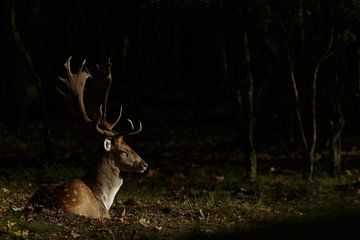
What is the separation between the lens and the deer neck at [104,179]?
9.63 m

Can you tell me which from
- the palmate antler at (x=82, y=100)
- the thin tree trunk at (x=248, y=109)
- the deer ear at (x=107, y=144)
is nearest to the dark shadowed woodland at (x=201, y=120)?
the thin tree trunk at (x=248, y=109)

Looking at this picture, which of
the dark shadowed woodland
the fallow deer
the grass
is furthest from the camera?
the dark shadowed woodland

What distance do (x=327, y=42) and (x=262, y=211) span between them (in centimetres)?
479

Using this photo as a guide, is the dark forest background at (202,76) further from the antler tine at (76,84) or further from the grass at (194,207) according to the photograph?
the antler tine at (76,84)

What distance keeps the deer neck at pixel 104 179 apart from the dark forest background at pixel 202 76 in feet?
15.1

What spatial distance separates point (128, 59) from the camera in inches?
1270

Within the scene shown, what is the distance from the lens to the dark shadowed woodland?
9469mm

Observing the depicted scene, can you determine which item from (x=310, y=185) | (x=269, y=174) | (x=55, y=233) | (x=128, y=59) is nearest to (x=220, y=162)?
(x=269, y=174)

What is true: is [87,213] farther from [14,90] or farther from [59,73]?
[59,73]

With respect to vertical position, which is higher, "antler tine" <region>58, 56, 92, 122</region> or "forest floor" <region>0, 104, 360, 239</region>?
"antler tine" <region>58, 56, 92, 122</region>

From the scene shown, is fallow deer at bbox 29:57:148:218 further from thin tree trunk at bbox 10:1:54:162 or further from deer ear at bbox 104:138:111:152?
thin tree trunk at bbox 10:1:54:162

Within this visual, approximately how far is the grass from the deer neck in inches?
9.9

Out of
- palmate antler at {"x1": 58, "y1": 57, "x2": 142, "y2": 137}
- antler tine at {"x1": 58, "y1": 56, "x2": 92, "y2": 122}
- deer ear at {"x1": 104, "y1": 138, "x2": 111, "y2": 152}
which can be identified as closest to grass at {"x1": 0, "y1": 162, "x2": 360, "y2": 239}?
deer ear at {"x1": 104, "y1": 138, "x2": 111, "y2": 152}

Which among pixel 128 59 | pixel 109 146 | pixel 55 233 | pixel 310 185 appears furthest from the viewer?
pixel 128 59
